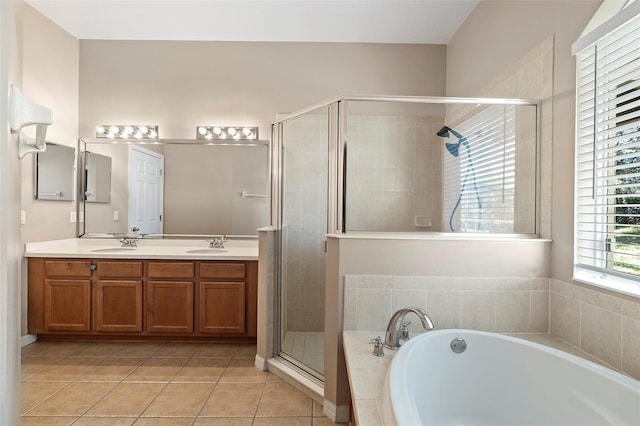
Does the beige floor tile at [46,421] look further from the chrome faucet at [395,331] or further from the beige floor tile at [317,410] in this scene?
the chrome faucet at [395,331]

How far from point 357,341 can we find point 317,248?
67cm

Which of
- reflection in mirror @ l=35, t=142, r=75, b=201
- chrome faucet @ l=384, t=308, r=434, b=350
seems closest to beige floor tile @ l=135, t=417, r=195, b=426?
chrome faucet @ l=384, t=308, r=434, b=350

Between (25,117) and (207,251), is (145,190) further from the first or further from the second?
(25,117)

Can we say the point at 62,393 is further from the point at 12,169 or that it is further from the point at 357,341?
the point at 12,169

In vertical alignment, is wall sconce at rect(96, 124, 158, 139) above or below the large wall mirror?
above

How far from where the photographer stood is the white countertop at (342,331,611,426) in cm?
122

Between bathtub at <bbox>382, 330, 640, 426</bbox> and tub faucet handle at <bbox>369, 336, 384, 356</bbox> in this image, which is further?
tub faucet handle at <bbox>369, 336, 384, 356</bbox>

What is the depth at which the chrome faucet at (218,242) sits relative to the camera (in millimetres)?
3367

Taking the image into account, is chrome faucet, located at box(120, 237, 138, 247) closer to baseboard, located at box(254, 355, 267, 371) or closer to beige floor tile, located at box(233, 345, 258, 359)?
beige floor tile, located at box(233, 345, 258, 359)

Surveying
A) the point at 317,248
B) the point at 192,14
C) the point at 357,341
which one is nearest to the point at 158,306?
the point at 317,248

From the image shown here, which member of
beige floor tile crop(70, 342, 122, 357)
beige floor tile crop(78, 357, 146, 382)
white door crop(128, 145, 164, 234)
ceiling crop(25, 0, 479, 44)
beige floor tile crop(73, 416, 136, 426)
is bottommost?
beige floor tile crop(73, 416, 136, 426)

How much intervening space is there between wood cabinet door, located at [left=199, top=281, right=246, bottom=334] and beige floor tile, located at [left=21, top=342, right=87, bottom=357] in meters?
1.10

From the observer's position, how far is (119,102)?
134 inches

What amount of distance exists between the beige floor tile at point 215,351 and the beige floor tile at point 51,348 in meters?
1.04
